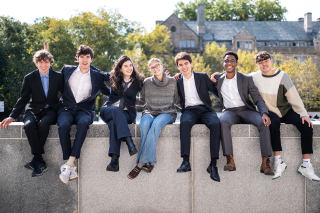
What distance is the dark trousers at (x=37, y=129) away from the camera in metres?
4.21

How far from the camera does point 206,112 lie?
4.70 m

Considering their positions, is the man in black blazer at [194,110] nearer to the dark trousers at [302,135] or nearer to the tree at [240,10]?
the dark trousers at [302,135]

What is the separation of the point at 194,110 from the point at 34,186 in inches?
103

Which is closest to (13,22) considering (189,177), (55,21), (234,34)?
(55,21)

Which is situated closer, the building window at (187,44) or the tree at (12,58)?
the tree at (12,58)

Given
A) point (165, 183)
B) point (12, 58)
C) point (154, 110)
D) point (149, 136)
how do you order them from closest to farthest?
1. point (149, 136)
2. point (165, 183)
3. point (154, 110)
4. point (12, 58)

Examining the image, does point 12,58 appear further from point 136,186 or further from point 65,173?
point 136,186

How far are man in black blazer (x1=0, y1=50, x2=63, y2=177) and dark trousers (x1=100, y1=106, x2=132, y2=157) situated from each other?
0.90m

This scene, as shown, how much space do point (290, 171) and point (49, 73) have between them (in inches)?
153

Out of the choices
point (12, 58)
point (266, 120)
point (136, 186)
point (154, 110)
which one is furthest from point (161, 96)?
point (12, 58)

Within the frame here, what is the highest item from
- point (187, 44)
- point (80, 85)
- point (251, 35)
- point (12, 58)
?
point (251, 35)

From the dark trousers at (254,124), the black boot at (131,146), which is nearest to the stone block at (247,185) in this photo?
the dark trousers at (254,124)

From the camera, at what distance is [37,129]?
14.1ft

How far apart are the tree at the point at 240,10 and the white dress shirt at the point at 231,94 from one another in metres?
56.5
